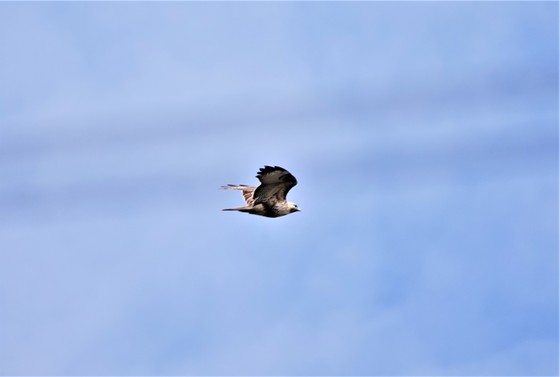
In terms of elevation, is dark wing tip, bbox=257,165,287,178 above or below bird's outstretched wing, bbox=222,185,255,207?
below

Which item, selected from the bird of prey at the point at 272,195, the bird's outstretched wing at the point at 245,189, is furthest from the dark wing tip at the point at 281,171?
the bird's outstretched wing at the point at 245,189

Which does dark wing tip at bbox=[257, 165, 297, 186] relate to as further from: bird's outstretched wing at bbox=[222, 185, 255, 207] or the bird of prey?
bird's outstretched wing at bbox=[222, 185, 255, 207]

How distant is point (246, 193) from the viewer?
45.8 m

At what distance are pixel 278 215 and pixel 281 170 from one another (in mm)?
3529

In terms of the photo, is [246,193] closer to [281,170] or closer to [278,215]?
[278,215]

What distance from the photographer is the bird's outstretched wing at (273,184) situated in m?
40.8

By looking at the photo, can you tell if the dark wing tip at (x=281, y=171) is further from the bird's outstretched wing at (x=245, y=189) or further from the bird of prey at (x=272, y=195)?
the bird's outstretched wing at (x=245, y=189)

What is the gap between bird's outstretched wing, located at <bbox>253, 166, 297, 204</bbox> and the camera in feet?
134

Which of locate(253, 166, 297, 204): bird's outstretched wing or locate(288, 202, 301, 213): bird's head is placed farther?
locate(288, 202, 301, 213): bird's head

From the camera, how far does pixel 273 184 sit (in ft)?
137

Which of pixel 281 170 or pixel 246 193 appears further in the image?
pixel 246 193

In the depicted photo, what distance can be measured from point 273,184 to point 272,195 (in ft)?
3.31

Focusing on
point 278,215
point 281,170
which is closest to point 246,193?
point 278,215

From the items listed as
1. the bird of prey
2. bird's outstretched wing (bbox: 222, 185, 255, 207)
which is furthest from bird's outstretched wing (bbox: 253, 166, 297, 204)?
bird's outstretched wing (bbox: 222, 185, 255, 207)
